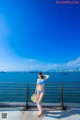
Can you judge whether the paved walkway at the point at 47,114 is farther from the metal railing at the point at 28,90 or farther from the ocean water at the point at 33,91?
the ocean water at the point at 33,91

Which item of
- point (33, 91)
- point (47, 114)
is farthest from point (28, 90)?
point (33, 91)

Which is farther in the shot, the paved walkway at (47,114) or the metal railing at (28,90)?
Result: the metal railing at (28,90)

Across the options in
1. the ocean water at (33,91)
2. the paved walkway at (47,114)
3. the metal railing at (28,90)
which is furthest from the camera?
the ocean water at (33,91)

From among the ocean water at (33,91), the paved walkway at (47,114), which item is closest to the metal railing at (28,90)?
the ocean water at (33,91)

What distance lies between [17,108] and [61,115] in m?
1.58

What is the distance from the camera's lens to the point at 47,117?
5086mm

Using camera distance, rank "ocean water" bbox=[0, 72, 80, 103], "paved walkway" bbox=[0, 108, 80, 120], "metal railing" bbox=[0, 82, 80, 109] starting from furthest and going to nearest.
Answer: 1. "ocean water" bbox=[0, 72, 80, 103]
2. "metal railing" bbox=[0, 82, 80, 109]
3. "paved walkway" bbox=[0, 108, 80, 120]

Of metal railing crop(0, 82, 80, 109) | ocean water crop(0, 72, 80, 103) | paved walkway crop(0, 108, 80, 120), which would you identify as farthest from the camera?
ocean water crop(0, 72, 80, 103)

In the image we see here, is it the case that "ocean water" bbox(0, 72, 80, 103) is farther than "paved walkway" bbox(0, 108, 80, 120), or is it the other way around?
"ocean water" bbox(0, 72, 80, 103)

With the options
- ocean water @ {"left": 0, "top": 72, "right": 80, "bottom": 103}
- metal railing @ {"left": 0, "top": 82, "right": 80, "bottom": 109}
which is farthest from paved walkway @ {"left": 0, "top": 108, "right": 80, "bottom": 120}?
ocean water @ {"left": 0, "top": 72, "right": 80, "bottom": 103}

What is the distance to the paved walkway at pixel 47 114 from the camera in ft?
16.4

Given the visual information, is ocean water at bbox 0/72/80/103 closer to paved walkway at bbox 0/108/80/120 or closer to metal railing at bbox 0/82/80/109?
metal railing at bbox 0/82/80/109

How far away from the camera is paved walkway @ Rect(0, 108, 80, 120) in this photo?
4.99 meters

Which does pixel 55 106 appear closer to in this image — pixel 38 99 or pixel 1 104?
pixel 38 99
